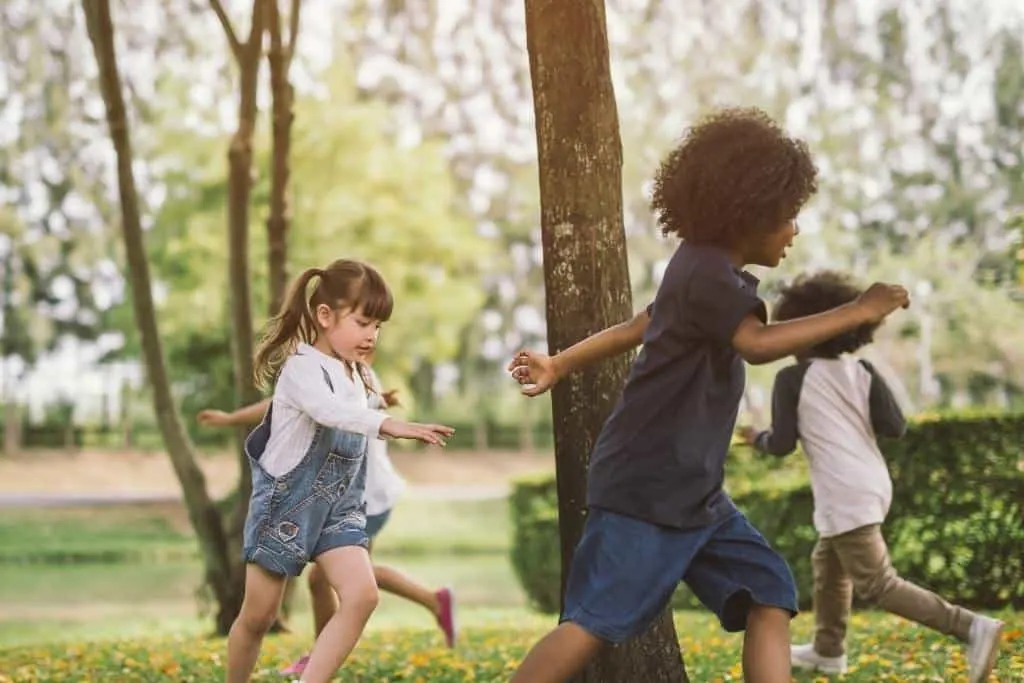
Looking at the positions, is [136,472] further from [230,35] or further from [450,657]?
[450,657]

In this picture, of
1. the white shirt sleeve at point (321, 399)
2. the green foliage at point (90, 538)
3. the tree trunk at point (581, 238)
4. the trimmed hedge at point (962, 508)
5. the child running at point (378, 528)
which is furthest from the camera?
the green foliage at point (90, 538)

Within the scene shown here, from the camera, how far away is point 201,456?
3794 cm

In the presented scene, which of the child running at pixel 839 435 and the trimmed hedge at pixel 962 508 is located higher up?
the child running at pixel 839 435

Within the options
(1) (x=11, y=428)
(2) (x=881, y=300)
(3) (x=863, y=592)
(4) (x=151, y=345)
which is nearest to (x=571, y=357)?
(2) (x=881, y=300)

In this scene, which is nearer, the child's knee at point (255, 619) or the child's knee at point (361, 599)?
the child's knee at point (361, 599)

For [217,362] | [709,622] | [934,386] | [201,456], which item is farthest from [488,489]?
[709,622]

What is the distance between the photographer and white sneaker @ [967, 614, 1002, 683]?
525 centimetres

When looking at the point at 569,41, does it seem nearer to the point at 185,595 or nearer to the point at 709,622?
the point at 709,622

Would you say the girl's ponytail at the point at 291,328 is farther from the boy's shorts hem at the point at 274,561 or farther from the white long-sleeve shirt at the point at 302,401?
the boy's shorts hem at the point at 274,561

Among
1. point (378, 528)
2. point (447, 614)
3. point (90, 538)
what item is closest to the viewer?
point (378, 528)

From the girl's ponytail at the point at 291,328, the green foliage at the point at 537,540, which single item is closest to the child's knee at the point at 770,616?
the girl's ponytail at the point at 291,328

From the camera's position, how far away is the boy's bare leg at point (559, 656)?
3.76 metres

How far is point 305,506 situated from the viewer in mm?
4656

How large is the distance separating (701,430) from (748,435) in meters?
2.18
